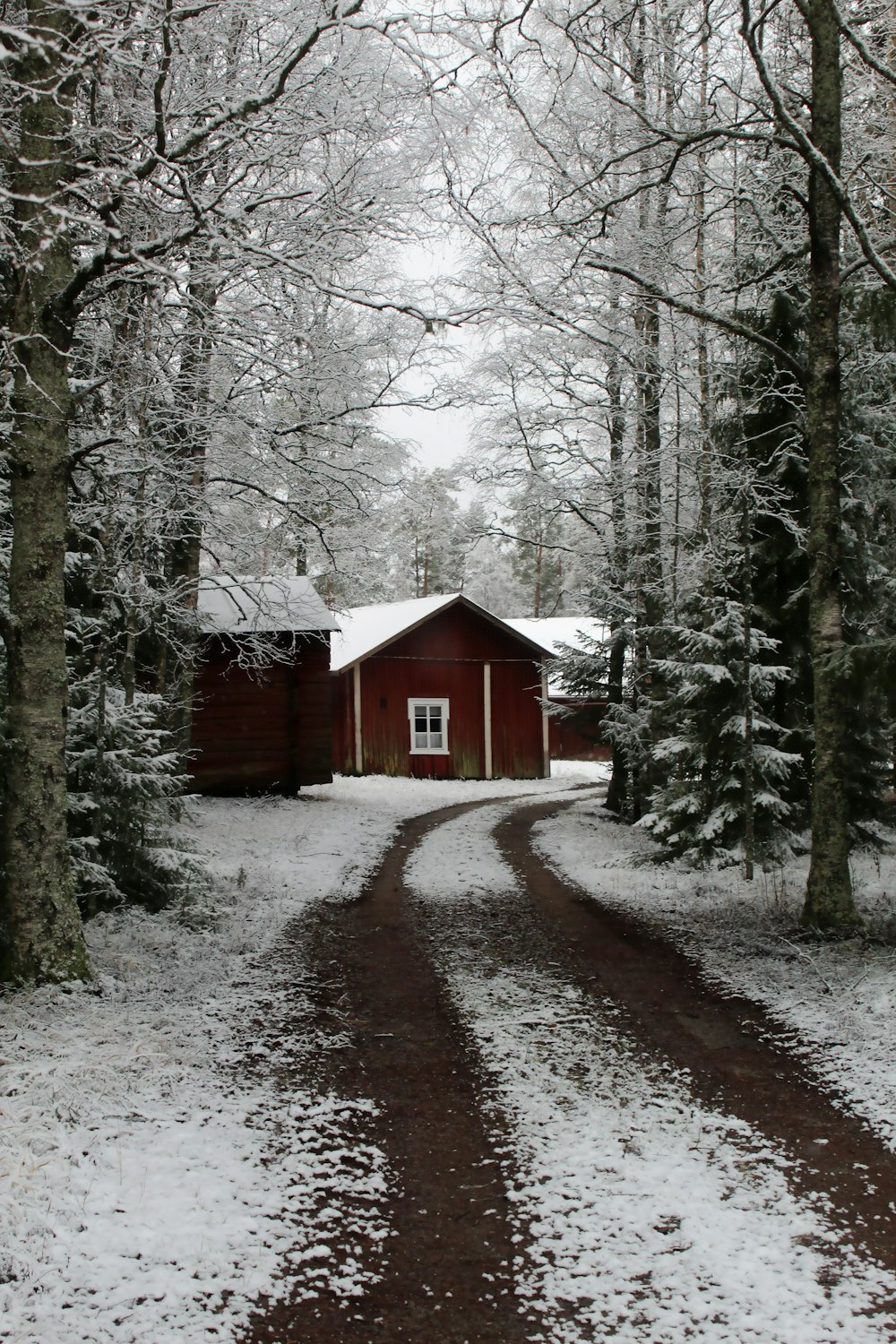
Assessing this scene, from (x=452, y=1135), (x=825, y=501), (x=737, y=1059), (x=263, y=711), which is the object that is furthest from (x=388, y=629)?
(x=452, y=1135)

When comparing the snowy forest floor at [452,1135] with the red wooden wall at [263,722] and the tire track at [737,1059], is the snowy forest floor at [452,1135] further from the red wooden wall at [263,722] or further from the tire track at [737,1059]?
the red wooden wall at [263,722]

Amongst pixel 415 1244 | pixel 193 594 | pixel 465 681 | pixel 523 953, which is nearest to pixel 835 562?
pixel 523 953

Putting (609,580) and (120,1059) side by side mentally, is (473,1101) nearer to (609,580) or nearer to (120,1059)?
(120,1059)

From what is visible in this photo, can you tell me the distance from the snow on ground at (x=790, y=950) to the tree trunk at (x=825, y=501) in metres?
0.63

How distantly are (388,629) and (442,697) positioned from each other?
2.94 m

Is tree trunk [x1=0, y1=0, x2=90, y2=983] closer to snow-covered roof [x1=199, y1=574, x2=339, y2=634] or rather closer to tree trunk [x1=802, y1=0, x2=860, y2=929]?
tree trunk [x1=802, y1=0, x2=860, y2=929]

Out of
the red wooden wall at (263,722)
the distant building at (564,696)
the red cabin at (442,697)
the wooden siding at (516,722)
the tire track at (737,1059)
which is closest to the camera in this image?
→ the tire track at (737,1059)

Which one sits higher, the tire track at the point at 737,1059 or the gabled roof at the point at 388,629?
the gabled roof at the point at 388,629

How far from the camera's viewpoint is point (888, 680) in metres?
7.29

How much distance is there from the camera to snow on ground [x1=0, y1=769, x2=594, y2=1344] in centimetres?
345

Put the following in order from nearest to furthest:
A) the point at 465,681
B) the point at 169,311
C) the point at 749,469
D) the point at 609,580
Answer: the point at 169,311
the point at 749,469
the point at 609,580
the point at 465,681

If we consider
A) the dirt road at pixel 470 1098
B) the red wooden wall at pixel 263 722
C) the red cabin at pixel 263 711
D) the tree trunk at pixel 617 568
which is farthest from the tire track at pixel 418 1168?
the red wooden wall at pixel 263 722

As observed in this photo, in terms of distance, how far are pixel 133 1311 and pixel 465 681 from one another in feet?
86.3

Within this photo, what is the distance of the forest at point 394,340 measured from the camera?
659cm
